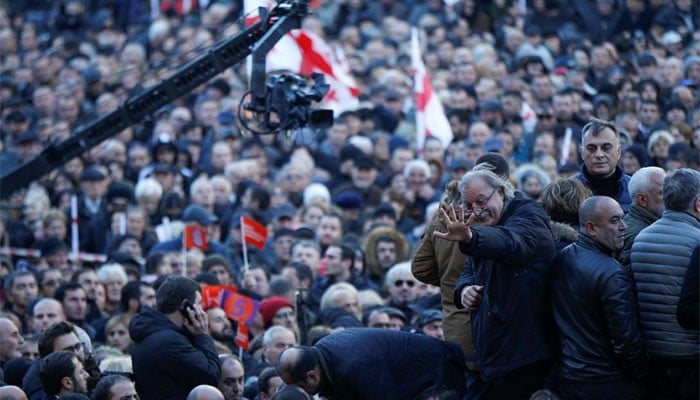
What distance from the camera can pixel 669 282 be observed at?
9211mm

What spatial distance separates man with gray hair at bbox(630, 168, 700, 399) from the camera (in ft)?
30.1

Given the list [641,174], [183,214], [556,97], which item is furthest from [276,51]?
[641,174]

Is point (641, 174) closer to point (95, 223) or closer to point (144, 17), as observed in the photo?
point (95, 223)

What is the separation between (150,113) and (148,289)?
5.60 ft

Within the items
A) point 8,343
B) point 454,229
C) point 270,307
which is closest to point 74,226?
point 270,307

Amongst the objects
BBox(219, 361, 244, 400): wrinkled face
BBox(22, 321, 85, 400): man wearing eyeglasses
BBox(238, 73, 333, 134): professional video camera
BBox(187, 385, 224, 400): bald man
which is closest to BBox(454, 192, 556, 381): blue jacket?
BBox(187, 385, 224, 400): bald man

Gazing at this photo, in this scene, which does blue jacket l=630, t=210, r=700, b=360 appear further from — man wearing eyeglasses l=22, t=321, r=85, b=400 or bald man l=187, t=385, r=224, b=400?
man wearing eyeglasses l=22, t=321, r=85, b=400

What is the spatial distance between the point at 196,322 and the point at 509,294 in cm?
266

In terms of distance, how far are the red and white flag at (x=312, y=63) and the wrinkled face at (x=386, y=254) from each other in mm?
2104

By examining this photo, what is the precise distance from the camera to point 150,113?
14.9 m

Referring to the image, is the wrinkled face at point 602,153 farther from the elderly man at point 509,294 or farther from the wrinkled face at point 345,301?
the wrinkled face at point 345,301

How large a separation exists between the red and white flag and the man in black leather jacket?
837cm

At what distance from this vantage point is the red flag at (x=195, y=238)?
16656mm

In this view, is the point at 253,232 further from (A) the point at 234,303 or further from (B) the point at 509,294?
(B) the point at 509,294
